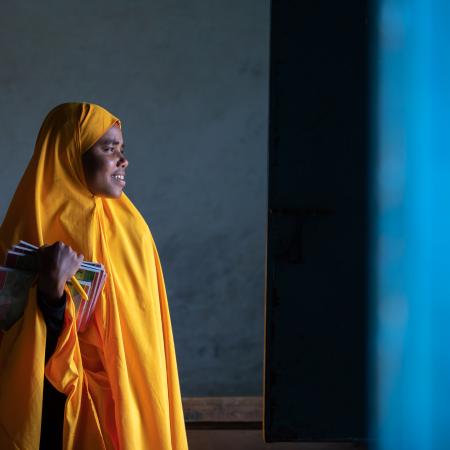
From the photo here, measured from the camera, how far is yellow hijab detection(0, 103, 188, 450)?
166 centimetres

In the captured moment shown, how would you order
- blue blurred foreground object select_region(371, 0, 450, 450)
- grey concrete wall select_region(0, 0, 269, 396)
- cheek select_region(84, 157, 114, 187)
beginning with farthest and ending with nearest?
grey concrete wall select_region(0, 0, 269, 396) < blue blurred foreground object select_region(371, 0, 450, 450) < cheek select_region(84, 157, 114, 187)

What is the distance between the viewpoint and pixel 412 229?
2.25m

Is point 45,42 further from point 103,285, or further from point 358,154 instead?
point 103,285

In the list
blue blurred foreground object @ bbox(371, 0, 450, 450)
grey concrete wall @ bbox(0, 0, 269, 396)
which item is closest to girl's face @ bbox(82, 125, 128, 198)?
blue blurred foreground object @ bbox(371, 0, 450, 450)

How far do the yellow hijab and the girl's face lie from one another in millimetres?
20

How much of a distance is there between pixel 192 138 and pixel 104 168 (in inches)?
82.6

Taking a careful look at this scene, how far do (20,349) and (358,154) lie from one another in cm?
130

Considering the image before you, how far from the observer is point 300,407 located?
2.38 meters

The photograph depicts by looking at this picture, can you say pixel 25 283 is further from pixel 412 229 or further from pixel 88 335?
pixel 412 229

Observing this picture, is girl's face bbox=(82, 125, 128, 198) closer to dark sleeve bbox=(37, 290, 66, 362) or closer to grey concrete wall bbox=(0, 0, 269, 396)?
dark sleeve bbox=(37, 290, 66, 362)

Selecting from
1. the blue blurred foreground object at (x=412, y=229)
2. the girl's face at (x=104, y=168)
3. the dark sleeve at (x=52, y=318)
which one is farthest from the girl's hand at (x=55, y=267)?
the blue blurred foreground object at (x=412, y=229)

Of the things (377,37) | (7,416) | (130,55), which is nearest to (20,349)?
(7,416)

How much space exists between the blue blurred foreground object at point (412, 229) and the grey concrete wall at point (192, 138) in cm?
162

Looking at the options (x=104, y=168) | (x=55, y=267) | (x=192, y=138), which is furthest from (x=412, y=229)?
(x=192, y=138)
